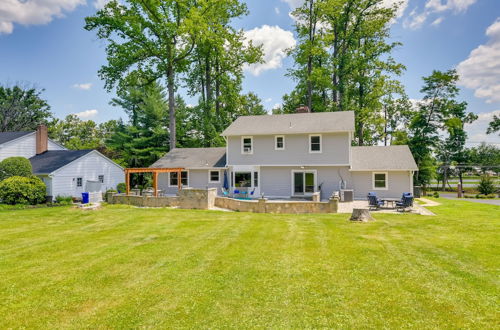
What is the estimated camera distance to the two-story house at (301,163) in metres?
21.7

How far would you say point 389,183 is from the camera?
841 inches

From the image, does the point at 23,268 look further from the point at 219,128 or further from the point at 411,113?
the point at 411,113

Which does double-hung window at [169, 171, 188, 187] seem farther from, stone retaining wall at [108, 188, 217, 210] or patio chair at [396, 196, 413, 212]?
patio chair at [396, 196, 413, 212]

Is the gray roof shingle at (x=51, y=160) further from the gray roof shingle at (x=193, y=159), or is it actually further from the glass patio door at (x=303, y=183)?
the glass patio door at (x=303, y=183)

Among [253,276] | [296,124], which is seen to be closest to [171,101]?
[296,124]

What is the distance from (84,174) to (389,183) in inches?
1013

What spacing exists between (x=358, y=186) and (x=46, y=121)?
170 ft

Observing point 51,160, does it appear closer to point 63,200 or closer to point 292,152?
point 63,200

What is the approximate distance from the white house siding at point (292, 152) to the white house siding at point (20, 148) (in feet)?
63.0

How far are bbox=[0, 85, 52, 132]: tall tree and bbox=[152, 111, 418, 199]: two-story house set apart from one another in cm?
3597

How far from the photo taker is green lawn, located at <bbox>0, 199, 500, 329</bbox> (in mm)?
5020

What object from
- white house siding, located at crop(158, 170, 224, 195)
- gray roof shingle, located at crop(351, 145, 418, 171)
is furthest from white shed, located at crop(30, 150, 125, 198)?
gray roof shingle, located at crop(351, 145, 418, 171)

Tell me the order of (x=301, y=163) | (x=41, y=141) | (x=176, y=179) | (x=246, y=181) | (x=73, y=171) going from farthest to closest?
(x=41, y=141)
(x=176, y=179)
(x=73, y=171)
(x=246, y=181)
(x=301, y=163)

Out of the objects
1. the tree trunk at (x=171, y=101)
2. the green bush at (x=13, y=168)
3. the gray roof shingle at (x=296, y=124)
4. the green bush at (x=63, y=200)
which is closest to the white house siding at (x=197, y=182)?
the gray roof shingle at (x=296, y=124)
